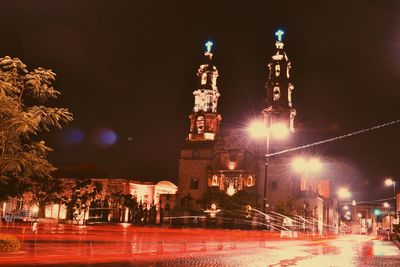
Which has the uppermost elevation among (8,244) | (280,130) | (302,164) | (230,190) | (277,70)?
(277,70)

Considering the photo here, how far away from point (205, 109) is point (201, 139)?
16.6 feet

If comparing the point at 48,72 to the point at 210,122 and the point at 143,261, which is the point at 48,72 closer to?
the point at 143,261

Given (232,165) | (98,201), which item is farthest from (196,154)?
(98,201)

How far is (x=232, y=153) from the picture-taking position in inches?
3017

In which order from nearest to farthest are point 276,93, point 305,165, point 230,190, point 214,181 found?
point 305,165 < point 230,190 < point 214,181 < point 276,93

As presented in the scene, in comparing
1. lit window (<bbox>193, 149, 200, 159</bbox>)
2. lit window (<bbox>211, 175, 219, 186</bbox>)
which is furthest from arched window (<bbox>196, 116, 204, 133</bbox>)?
lit window (<bbox>211, 175, 219, 186</bbox>)

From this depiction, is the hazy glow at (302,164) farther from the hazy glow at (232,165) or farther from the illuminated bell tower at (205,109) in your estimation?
the illuminated bell tower at (205,109)

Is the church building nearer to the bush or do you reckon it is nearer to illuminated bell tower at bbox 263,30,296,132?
illuminated bell tower at bbox 263,30,296,132

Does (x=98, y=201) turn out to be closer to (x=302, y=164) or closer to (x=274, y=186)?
(x=274, y=186)

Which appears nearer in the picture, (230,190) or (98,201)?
(98,201)

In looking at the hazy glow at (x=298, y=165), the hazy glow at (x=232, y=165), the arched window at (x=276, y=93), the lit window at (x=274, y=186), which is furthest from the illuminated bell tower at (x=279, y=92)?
the lit window at (x=274, y=186)

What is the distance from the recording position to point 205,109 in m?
78.7

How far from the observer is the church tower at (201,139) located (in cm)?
7844

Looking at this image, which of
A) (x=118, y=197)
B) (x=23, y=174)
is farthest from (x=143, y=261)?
(x=118, y=197)
